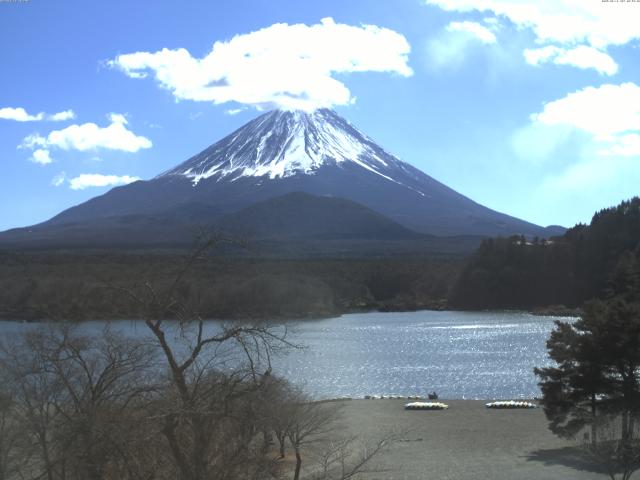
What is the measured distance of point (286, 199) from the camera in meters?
147

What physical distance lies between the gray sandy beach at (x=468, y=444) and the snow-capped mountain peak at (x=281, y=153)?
15176 cm

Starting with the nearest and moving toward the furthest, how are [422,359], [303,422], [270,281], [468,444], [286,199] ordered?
[303,422], [468,444], [422,359], [270,281], [286,199]

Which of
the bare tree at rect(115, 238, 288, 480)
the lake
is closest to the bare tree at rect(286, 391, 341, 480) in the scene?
the lake

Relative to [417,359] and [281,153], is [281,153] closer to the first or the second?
[281,153]

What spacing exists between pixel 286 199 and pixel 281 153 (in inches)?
1515

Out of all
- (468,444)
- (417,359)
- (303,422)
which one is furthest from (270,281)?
(303,422)

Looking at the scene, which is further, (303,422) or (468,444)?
(468,444)

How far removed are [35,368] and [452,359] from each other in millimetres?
34792

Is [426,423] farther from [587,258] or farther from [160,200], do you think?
[160,200]

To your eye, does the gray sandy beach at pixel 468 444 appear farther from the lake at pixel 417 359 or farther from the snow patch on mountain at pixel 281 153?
the snow patch on mountain at pixel 281 153

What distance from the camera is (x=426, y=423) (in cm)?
2462

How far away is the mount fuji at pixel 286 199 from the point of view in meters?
133

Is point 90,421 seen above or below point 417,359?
above

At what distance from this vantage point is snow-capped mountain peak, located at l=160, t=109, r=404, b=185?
18038 cm
